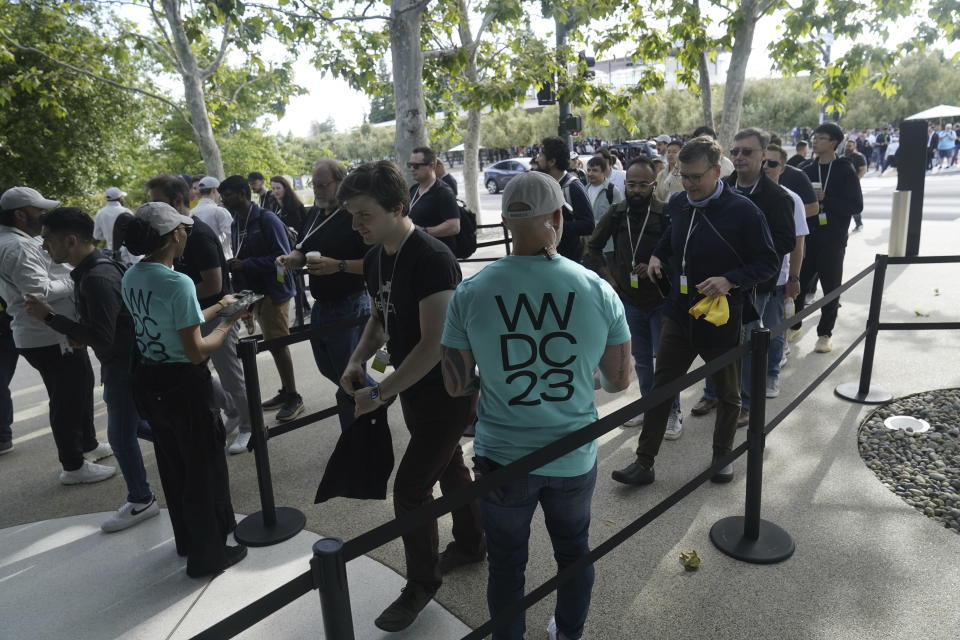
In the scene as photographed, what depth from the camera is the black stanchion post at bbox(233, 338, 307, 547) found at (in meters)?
3.41

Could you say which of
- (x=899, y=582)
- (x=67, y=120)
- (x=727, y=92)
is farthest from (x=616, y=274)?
(x=67, y=120)

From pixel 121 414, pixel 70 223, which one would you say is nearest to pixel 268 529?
pixel 121 414

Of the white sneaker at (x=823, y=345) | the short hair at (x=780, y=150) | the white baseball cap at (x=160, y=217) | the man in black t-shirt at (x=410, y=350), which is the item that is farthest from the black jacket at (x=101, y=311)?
the white sneaker at (x=823, y=345)

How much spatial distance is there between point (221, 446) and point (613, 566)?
6.97 ft

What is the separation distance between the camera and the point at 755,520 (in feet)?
11.2

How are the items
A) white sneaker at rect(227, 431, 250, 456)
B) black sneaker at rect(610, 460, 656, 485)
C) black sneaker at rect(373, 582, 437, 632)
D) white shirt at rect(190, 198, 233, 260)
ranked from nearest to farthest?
black sneaker at rect(373, 582, 437, 632)
black sneaker at rect(610, 460, 656, 485)
white sneaker at rect(227, 431, 250, 456)
white shirt at rect(190, 198, 233, 260)

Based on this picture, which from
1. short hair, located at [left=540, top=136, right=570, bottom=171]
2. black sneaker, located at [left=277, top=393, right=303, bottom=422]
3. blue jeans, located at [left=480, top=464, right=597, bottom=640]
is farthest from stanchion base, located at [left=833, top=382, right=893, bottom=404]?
black sneaker, located at [left=277, top=393, right=303, bottom=422]

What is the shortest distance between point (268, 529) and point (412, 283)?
1996 millimetres

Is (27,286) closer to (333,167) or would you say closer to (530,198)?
(333,167)

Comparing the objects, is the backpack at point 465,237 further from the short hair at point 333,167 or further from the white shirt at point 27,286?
the white shirt at point 27,286

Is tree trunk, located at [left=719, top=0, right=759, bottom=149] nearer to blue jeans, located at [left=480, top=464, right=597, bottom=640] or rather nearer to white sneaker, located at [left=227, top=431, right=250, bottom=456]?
white sneaker, located at [left=227, top=431, right=250, bottom=456]

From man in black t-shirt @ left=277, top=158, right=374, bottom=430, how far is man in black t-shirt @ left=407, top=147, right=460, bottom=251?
95 centimetres

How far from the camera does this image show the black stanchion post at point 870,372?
184 inches

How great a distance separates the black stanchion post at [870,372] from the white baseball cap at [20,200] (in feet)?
18.7
